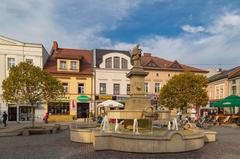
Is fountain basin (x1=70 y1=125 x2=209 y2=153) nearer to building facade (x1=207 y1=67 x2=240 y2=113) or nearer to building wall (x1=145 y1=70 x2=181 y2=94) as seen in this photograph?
building facade (x1=207 y1=67 x2=240 y2=113)

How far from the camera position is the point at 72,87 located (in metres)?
34.1

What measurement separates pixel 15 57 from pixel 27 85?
646 inches

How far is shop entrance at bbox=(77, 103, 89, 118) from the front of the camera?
34.1 m

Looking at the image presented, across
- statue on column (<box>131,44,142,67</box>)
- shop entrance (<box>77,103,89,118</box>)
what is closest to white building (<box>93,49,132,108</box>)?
shop entrance (<box>77,103,89,118</box>)

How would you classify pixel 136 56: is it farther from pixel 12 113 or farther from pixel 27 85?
pixel 12 113

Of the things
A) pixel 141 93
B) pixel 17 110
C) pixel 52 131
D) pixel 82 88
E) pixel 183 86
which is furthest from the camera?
pixel 82 88

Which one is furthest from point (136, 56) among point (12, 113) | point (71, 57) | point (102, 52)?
point (102, 52)

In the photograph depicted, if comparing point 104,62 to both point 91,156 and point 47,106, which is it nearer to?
point 47,106

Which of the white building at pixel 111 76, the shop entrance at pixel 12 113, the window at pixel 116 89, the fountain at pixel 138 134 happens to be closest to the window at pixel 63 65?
the white building at pixel 111 76

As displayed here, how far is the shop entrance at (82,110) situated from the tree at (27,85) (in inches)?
614

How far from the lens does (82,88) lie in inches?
1368

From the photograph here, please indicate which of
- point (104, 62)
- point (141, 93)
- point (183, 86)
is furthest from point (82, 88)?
point (141, 93)

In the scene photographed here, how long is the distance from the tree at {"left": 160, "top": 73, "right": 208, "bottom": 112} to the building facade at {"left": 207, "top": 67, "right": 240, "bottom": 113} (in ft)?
32.6

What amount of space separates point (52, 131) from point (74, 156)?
8.92 meters
